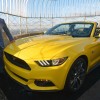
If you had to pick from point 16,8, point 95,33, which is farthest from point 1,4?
point 95,33

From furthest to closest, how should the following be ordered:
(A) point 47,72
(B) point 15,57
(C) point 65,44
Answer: (C) point 65,44 < (B) point 15,57 < (A) point 47,72

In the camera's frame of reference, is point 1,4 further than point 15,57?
Yes

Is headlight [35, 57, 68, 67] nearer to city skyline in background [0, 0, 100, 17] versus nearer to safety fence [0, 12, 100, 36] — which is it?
safety fence [0, 12, 100, 36]

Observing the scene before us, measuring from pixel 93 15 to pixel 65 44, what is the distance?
54.0 ft

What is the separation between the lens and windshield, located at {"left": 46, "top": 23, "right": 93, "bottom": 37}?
6195 mm

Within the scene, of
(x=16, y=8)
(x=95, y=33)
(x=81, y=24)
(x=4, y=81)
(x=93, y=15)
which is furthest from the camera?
(x=93, y=15)

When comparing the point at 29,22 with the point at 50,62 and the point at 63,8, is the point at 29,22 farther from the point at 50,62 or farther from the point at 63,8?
the point at 50,62

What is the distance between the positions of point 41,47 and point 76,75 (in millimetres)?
850

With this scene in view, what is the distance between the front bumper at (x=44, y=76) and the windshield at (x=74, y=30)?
181 cm

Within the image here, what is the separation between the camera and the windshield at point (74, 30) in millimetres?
6195

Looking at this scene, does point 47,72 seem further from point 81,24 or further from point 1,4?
point 1,4

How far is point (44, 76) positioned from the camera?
14.5 ft

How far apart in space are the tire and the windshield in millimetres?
1073

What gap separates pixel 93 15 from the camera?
68.8 ft
